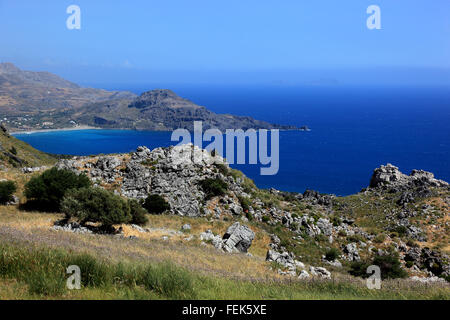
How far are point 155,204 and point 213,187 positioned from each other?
478cm

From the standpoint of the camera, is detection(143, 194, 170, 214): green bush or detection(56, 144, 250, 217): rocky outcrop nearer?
detection(143, 194, 170, 214): green bush

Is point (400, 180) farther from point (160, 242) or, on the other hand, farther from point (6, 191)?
point (6, 191)

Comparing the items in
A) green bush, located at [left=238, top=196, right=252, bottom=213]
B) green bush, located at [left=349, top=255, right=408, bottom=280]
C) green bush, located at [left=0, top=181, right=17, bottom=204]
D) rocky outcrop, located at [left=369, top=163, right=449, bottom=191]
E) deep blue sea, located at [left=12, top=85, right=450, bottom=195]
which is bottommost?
deep blue sea, located at [left=12, top=85, right=450, bottom=195]

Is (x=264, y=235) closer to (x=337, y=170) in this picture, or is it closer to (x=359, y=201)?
(x=359, y=201)

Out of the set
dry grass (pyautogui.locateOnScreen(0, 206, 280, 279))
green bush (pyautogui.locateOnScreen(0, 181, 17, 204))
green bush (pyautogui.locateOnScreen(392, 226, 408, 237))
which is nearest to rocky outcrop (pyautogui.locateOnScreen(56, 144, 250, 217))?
dry grass (pyautogui.locateOnScreen(0, 206, 280, 279))

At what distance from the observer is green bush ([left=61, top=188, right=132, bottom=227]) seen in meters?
18.3

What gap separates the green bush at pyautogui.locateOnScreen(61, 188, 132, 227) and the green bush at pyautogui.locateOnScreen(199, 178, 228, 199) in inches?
368

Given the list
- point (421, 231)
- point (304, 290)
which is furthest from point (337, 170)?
point (304, 290)

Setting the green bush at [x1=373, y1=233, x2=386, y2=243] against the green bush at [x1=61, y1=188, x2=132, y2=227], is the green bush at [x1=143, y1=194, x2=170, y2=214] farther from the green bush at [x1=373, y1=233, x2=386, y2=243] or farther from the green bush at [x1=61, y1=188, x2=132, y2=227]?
the green bush at [x1=373, y1=233, x2=386, y2=243]

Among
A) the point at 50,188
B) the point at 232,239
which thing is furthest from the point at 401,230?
the point at 50,188

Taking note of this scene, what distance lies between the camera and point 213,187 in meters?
28.2

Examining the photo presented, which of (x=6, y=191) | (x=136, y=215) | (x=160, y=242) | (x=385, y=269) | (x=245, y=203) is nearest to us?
(x=160, y=242)
